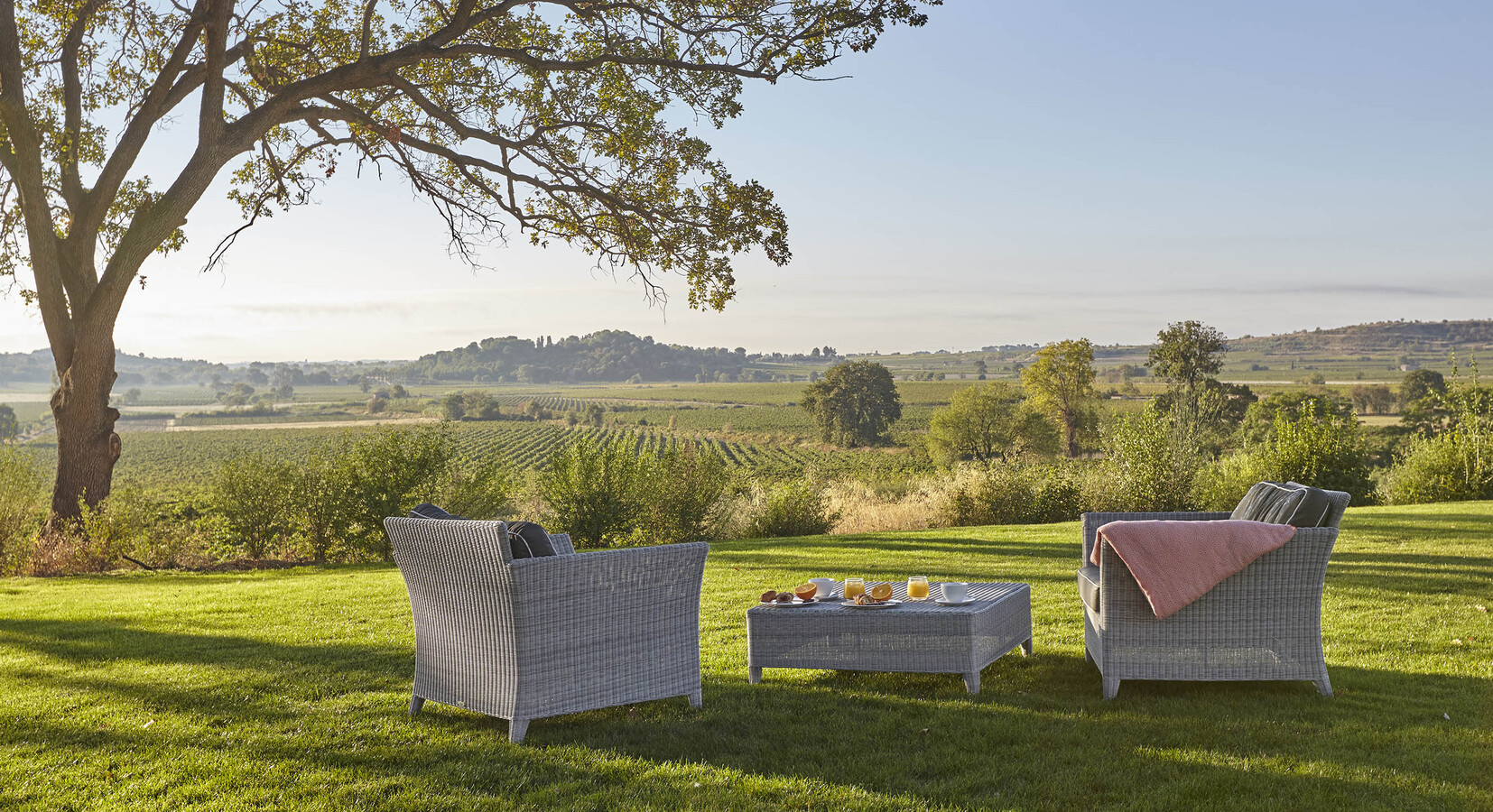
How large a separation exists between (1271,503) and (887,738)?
7.66ft

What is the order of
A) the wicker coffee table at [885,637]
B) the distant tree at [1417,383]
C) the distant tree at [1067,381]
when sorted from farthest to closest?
the distant tree at [1067,381], the distant tree at [1417,383], the wicker coffee table at [885,637]

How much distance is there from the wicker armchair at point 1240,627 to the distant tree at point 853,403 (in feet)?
163

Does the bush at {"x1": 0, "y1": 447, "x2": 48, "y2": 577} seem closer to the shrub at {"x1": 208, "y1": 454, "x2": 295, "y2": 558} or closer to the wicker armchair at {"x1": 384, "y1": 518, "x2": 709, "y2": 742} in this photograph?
the shrub at {"x1": 208, "y1": 454, "x2": 295, "y2": 558}

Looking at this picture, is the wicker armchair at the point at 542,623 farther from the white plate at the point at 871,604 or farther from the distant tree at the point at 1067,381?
the distant tree at the point at 1067,381

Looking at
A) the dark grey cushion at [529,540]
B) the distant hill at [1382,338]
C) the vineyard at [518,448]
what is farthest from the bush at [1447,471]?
the distant hill at [1382,338]

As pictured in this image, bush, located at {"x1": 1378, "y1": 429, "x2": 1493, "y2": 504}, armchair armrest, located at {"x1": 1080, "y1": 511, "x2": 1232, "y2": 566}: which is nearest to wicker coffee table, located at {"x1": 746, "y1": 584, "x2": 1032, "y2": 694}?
armchair armrest, located at {"x1": 1080, "y1": 511, "x2": 1232, "y2": 566}

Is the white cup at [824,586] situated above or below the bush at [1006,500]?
above

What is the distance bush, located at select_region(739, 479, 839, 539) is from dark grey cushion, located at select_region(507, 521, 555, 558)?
9.28 meters

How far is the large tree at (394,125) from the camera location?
29.9 ft

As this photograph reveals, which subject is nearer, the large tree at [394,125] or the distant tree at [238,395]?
the large tree at [394,125]

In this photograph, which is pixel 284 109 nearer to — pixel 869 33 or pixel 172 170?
pixel 172 170

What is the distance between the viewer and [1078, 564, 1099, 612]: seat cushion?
3.98 m

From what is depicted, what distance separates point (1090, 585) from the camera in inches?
162

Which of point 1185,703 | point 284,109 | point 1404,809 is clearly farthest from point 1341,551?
point 284,109
